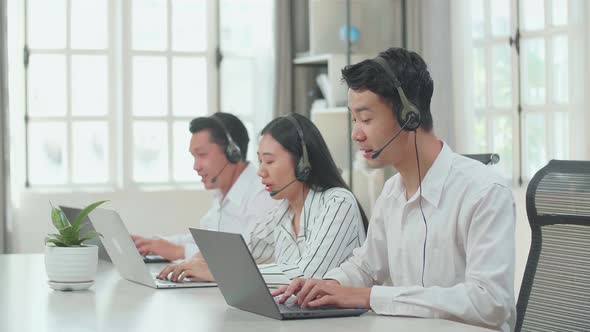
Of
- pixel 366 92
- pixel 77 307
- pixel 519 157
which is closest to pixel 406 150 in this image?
pixel 366 92

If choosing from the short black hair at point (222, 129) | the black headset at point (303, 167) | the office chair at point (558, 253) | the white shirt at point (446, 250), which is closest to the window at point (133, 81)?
the short black hair at point (222, 129)

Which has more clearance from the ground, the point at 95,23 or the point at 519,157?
the point at 95,23

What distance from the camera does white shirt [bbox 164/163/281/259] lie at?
12.1 ft

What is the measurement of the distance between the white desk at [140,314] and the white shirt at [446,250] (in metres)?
0.06

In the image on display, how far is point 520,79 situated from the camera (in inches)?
195

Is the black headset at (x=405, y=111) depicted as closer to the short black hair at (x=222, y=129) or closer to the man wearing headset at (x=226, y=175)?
the man wearing headset at (x=226, y=175)

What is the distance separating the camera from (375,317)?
203 centimetres

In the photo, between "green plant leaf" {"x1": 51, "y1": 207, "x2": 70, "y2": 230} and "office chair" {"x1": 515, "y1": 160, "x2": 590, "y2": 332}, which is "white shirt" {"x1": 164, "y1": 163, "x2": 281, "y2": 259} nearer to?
"green plant leaf" {"x1": 51, "y1": 207, "x2": 70, "y2": 230}

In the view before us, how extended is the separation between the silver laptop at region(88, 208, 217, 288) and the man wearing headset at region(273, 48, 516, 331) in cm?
56

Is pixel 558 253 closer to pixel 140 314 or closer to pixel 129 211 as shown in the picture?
pixel 140 314

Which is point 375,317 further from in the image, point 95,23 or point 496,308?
point 95,23

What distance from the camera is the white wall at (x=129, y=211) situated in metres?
5.44

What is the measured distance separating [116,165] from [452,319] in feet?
13.1

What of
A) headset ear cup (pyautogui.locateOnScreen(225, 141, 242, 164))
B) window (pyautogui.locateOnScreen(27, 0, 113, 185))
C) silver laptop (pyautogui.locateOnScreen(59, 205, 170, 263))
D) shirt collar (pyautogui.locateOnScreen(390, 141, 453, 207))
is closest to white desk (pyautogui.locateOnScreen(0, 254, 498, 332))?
shirt collar (pyautogui.locateOnScreen(390, 141, 453, 207))
